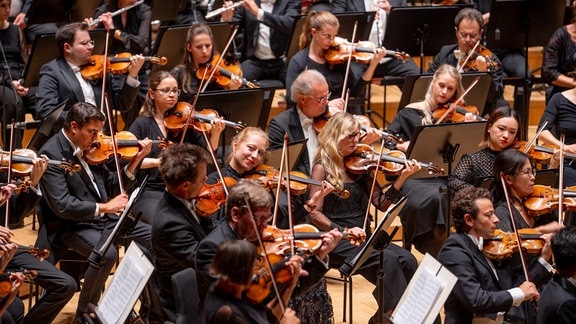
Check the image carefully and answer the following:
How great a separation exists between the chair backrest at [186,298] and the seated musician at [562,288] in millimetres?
1376

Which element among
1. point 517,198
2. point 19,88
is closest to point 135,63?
point 19,88

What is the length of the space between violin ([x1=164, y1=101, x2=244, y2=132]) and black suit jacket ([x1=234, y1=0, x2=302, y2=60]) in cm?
171

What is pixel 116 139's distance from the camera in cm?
557

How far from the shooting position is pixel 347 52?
6.89 m

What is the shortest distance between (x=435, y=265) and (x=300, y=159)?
72.4 inches

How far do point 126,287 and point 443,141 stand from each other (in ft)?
7.46

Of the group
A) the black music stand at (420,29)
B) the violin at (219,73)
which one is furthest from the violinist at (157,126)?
the black music stand at (420,29)

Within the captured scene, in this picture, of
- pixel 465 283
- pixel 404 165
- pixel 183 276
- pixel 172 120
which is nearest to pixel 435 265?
pixel 465 283

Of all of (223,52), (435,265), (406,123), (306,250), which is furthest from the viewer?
(223,52)

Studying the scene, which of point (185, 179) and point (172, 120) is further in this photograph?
point (172, 120)

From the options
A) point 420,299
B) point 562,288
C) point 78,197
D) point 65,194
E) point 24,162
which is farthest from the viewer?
point 78,197

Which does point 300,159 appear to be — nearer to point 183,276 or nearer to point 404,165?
point 404,165

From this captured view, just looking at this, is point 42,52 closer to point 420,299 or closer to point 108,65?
point 108,65

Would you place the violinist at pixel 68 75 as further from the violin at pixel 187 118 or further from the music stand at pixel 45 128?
the violin at pixel 187 118
